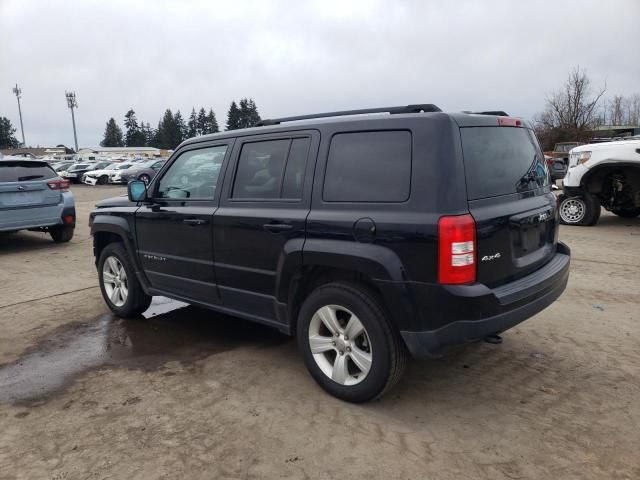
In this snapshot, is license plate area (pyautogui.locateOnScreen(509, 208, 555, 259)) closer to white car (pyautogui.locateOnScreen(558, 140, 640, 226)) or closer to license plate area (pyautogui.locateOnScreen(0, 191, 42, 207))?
white car (pyautogui.locateOnScreen(558, 140, 640, 226))

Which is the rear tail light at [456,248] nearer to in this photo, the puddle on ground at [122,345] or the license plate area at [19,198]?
the puddle on ground at [122,345]

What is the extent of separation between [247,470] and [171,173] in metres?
2.80

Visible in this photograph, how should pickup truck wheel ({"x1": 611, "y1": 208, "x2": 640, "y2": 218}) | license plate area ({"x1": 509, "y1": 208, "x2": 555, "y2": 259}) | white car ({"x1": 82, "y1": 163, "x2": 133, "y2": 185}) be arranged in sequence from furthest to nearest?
white car ({"x1": 82, "y1": 163, "x2": 133, "y2": 185})
pickup truck wheel ({"x1": 611, "y1": 208, "x2": 640, "y2": 218})
license plate area ({"x1": 509, "y1": 208, "x2": 555, "y2": 259})

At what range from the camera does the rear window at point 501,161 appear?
3.00 metres

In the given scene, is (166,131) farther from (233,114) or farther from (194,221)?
(194,221)

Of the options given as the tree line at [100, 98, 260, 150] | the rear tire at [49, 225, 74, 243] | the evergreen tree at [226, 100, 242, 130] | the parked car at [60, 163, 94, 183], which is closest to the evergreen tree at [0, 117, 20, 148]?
the tree line at [100, 98, 260, 150]

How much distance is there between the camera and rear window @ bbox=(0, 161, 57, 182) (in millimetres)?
8500

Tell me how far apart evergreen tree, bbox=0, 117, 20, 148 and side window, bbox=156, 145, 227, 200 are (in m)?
124

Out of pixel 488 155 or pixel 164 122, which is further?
pixel 164 122

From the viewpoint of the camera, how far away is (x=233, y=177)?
395cm

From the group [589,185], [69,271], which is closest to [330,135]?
[69,271]

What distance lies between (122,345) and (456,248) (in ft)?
10.3

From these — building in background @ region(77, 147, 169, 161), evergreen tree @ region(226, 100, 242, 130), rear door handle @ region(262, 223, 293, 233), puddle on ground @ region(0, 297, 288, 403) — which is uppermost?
evergreen tree @ region(226, 100, 242, 130)

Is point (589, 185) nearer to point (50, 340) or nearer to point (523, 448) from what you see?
point (523, 448)
